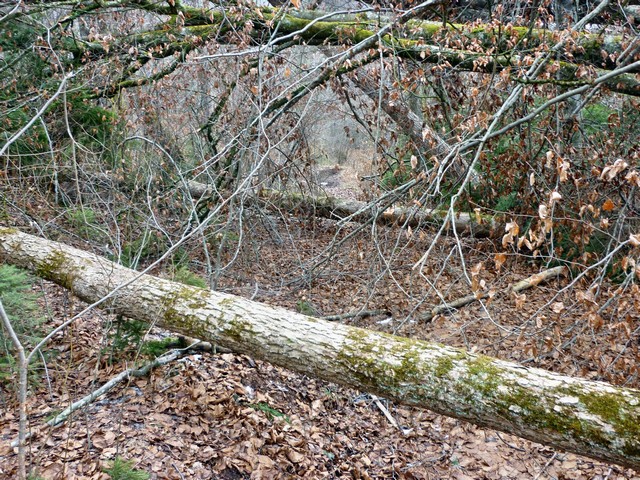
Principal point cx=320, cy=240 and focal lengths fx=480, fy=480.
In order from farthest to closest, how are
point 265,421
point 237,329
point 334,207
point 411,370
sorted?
point 334,207 → point 265,421 → point 237,329 → point 411,370

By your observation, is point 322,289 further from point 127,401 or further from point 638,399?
point 638,399

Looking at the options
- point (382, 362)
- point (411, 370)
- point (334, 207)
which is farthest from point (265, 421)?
point (334, 207)

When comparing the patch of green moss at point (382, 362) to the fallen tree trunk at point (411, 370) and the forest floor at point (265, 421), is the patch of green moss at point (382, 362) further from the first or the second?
the forest floor at point (265, 421)

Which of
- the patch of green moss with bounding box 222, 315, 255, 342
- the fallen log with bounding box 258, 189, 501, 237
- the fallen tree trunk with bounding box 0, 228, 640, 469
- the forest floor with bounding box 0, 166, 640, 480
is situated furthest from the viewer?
the fallen log with bounding box 258, 189, 501, 237

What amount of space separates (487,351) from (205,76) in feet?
17.7

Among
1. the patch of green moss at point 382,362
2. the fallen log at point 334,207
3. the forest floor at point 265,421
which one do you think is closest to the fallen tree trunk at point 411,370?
the patch of green moss at point 382,362

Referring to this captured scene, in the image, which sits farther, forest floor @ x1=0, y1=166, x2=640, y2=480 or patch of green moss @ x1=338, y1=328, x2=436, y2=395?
forest floor @ x1=0, y1=166, x2=640, y2=480

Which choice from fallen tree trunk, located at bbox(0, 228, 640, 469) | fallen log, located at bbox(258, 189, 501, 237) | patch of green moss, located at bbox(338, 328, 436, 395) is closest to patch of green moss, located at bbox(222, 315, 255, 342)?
fallen tree trunk, located at bbox(0, 228, 640, 469)

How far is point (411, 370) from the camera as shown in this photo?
2.70 meters

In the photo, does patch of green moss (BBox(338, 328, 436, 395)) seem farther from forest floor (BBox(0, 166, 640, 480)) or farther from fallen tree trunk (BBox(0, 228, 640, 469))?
forest floor (BBox(0, 166, 640, 480))

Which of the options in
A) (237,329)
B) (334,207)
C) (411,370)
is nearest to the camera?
(411,370)

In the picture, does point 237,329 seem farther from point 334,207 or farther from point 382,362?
point 334,207

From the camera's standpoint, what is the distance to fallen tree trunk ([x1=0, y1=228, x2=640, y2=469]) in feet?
7.50

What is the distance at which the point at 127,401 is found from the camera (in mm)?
3584
